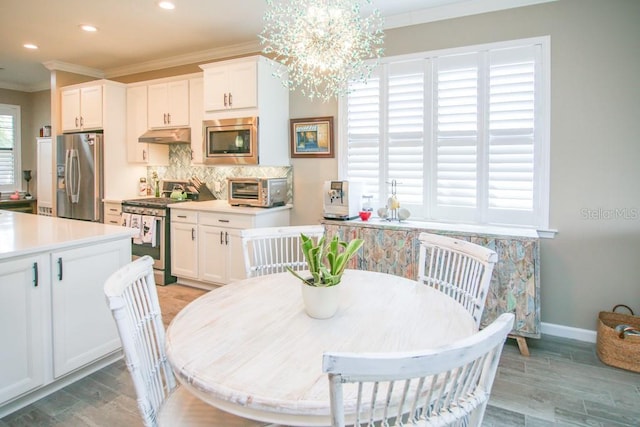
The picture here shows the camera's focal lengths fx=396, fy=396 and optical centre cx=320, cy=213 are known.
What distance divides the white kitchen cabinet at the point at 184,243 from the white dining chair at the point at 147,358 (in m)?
Result: 2.80

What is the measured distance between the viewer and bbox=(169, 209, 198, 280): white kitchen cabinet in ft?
14.1

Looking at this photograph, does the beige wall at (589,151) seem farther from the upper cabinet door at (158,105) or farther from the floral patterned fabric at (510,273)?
the upper cabinet door at (158,105)

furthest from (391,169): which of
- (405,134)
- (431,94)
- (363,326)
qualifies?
(363,326)

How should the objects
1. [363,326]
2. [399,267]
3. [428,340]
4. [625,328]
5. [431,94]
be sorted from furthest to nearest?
1. [431,94]
2. [399,267]
3. [625,328]
4. [363,326]
5. [428,340]

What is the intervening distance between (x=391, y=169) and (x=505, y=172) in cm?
99

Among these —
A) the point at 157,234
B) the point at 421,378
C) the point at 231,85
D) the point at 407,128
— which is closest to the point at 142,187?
the point at 157,234

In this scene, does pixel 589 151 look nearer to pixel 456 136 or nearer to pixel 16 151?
pixel 456 136

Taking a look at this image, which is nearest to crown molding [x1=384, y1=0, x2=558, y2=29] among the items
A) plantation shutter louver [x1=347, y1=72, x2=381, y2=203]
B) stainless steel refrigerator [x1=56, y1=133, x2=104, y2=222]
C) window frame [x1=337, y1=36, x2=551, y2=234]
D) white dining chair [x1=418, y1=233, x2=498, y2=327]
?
window frame [x1=337, y1=36, x2=551, y2=234]

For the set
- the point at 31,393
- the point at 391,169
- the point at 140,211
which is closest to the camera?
the point at 31,393

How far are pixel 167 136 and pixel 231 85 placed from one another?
3.97 feet

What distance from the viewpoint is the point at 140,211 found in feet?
15.1

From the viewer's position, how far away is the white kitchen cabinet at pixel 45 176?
19.2 ft

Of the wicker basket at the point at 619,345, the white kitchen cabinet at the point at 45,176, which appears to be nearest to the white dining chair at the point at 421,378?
the wicker basket at the point at 619,345

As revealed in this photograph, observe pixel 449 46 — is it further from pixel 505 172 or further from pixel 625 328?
pixel 625 328
